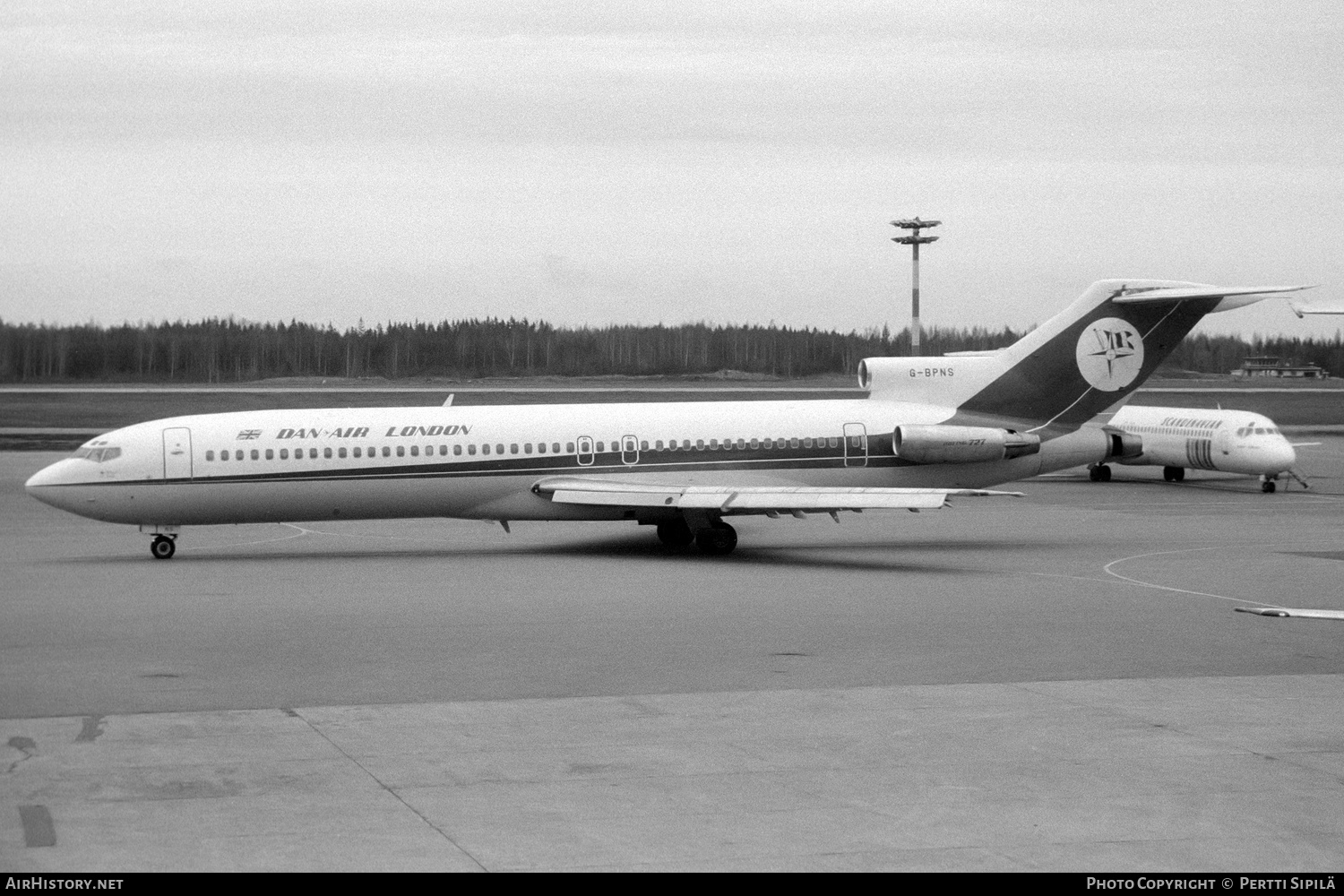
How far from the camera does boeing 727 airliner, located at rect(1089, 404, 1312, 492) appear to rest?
4766 cm

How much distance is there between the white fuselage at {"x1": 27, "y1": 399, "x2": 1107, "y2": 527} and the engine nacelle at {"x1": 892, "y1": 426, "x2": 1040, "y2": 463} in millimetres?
352

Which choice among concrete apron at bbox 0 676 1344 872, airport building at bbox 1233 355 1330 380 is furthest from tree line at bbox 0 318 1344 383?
concrete apron at bbox 0 676 1344 872

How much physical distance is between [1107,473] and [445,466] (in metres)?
30.3

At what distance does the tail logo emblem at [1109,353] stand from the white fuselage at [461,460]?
1.86 meters

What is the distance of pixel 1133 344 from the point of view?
113 feet

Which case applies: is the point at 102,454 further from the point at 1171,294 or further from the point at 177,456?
the point at 1171,294

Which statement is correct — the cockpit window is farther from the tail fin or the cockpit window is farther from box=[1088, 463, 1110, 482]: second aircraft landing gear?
box=[1088, 463, 1110, 482]: second aircraft landing gear

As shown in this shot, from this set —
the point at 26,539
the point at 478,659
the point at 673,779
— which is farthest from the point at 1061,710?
the point at 26,539

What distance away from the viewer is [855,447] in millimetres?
32594

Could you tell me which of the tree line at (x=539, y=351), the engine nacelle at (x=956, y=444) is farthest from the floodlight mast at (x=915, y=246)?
the engine nacelle at (x=956, y=444)

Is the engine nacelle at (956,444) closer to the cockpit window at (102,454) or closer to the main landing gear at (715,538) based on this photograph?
the main landing gear at (715,538)

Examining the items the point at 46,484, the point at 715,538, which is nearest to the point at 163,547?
the point at 46,484

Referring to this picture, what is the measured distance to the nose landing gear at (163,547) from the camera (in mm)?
30578

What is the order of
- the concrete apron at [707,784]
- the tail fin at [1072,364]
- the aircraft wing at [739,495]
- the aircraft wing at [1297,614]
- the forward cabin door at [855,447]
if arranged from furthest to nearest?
the tail fin at [1072,364] → the forward cabin door at [855,447] → the aircraft wing at [739,495] → the aircraft wing at [1297,614] → the concrete apron at [707,784]
